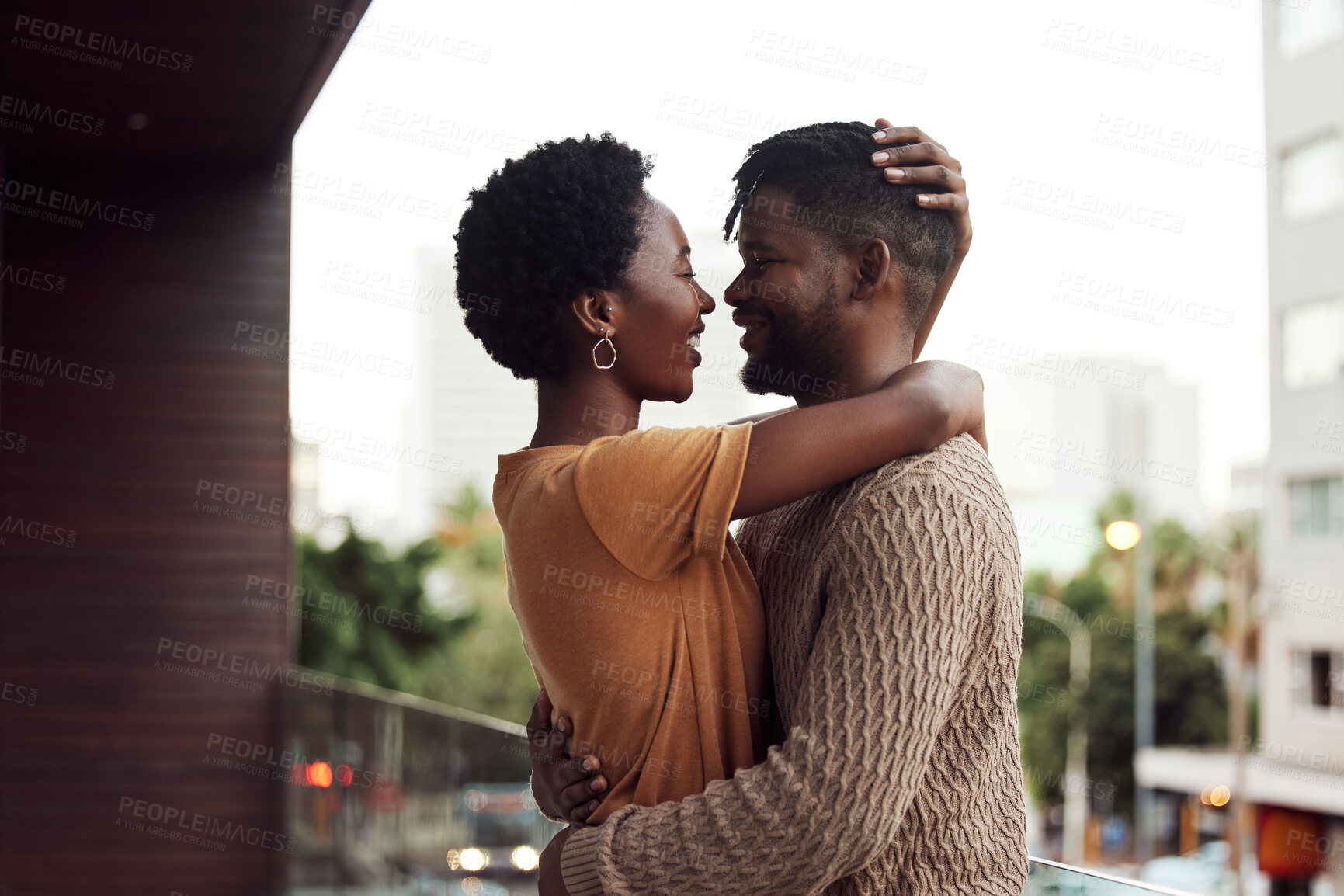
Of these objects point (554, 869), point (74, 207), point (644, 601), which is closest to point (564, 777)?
point (554, 869)

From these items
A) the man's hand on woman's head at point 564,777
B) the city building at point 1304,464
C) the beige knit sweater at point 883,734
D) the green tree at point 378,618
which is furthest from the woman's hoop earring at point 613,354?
the green tree at point 378,618

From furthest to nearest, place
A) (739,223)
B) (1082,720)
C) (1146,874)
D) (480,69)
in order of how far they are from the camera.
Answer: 1. (1082,720)
2. (1146,874)
3. (480,69)
4. (739,223)

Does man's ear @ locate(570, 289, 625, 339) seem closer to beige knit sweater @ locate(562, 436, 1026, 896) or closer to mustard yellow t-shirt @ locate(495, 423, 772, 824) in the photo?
mustard yellow t-shirt @ locate(495, 423, 772, 824)

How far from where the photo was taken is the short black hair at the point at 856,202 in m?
1.32

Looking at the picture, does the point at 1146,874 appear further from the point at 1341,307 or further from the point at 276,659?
the point at 276,659

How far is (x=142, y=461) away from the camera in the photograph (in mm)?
5055

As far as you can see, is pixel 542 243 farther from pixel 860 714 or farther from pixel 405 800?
pixel 405 800

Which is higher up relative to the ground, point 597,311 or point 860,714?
point 597,311

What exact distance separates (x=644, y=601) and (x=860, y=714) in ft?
0.79

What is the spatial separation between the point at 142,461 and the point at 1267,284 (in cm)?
1701

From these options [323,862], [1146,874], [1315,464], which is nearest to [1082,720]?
[1146,874]

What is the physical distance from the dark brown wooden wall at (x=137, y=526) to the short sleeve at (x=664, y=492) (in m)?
4.35

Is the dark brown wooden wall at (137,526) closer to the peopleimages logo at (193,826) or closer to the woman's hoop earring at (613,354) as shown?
the peopleimages logo at (193,826)

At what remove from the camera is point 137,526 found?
5020mm
